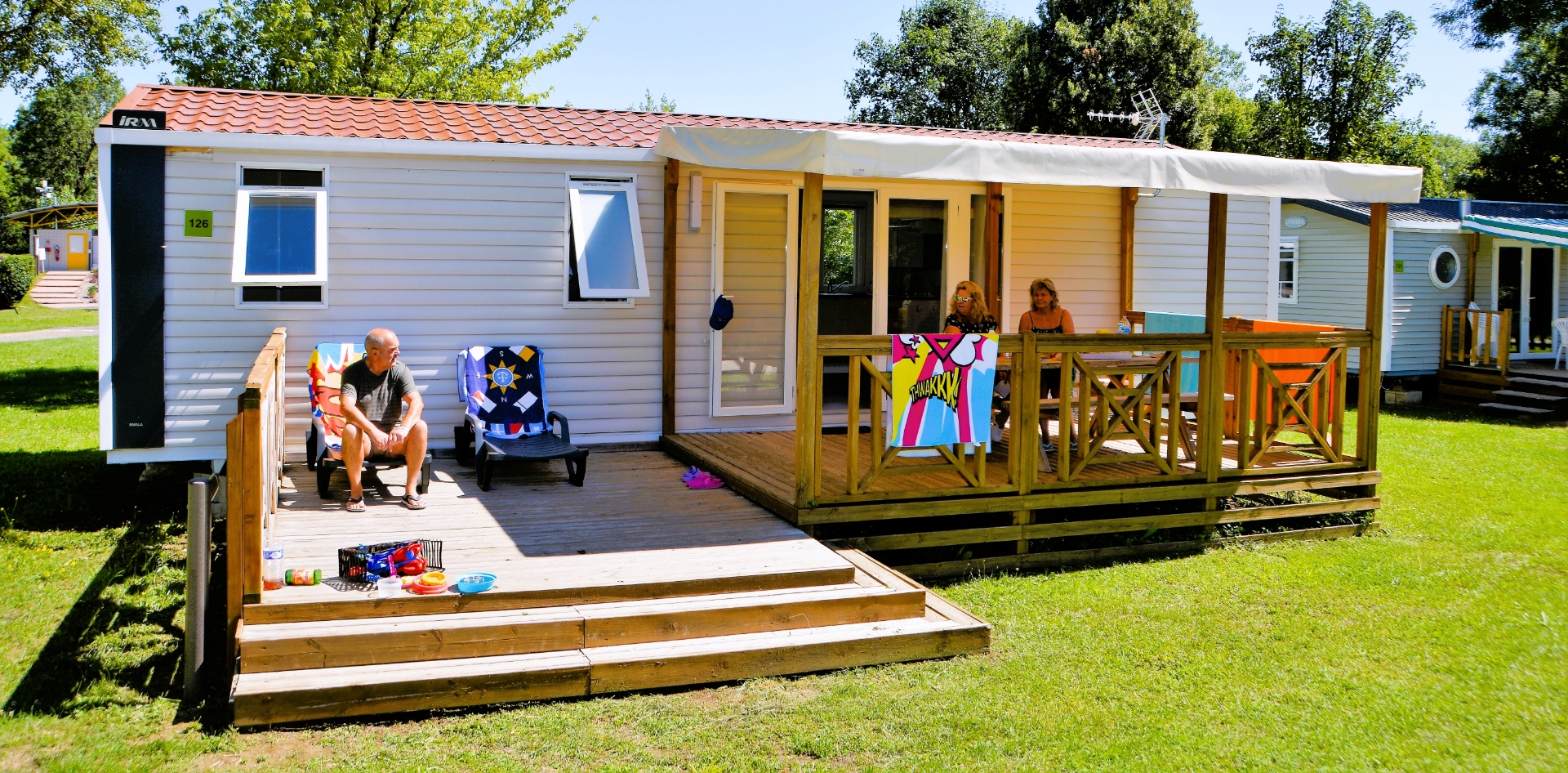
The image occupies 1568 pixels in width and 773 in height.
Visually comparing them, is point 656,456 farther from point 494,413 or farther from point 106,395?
point 106,395

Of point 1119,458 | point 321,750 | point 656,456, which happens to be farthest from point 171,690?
point 1119,458

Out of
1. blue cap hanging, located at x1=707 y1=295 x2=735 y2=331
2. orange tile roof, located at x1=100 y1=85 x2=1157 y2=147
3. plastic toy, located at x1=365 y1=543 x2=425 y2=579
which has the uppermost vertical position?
orange tile roof, located at x1=100 y1=85 x2=1157 y2=147

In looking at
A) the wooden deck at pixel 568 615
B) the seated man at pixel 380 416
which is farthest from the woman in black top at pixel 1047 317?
the seated man at pixel 380 416

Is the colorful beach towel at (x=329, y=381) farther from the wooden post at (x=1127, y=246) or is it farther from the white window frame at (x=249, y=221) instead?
the wooden post at (x=1127, y=246)

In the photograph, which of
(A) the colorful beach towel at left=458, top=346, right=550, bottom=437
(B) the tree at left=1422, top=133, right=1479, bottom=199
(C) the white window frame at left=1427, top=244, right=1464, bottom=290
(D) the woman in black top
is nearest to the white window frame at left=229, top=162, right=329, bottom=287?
(A) the colorful beach towel at left=458, top=346, right=550, bottom=437

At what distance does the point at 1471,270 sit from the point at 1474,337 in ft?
4.13

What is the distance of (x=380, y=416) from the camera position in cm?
613

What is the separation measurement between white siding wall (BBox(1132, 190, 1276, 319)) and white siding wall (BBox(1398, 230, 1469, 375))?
606cm

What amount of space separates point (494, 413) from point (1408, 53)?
24.5 meters

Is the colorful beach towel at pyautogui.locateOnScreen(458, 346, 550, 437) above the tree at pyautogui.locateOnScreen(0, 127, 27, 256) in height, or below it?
below

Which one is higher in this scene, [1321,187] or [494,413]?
[1321,187]

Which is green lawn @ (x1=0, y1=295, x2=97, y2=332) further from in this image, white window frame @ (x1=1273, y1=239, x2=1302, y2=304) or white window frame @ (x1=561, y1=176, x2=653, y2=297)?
white window frame @ (x1=1273, y1=239, x2=1302, y2=304)

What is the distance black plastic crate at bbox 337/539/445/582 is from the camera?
449cm

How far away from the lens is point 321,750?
12.0 feet
